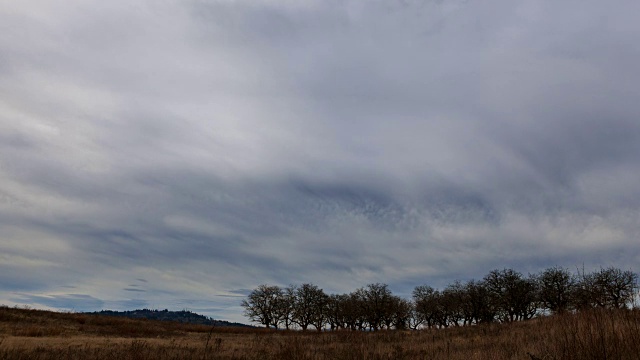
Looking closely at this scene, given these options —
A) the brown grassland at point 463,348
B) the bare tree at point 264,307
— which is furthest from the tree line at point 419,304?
the brown grassland at point 463,348

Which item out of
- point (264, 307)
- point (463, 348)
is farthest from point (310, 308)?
point (463, 348)

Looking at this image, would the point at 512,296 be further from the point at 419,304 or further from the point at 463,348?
the point at 463,348

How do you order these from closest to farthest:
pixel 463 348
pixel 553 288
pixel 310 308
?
1. pixel 463 348
2. pixel 553 288
3. pixel 310 308

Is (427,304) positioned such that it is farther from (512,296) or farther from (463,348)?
(463,348)

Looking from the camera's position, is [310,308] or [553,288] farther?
[310,308]

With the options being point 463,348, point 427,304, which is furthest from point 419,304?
point 463,348

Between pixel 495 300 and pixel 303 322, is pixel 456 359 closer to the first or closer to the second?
pixel 495 300

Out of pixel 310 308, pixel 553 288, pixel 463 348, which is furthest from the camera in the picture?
pixel 310 308

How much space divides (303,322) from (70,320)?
74.9 m

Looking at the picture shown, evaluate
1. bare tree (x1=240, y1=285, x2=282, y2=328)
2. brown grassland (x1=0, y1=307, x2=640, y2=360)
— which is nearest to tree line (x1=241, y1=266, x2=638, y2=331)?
bare tree (x1=240, y1=285, x2=282, y2=328)

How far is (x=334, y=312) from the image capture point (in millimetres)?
110625

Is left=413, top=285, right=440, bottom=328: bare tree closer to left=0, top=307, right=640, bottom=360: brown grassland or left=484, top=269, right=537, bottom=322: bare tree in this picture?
left=484, top=269, right=537, bottom=322: bare tree

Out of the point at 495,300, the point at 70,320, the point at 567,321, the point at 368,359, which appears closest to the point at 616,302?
the point at 567,321

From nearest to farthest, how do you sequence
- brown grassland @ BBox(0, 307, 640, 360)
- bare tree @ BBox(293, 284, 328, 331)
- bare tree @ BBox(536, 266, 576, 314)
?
brown grassland @ BBox(0, 307, 640, 360) → bare tree @ BBox(536, 266, 576, 314) → bare tree @ BBox(293, 284, 328, 331)
